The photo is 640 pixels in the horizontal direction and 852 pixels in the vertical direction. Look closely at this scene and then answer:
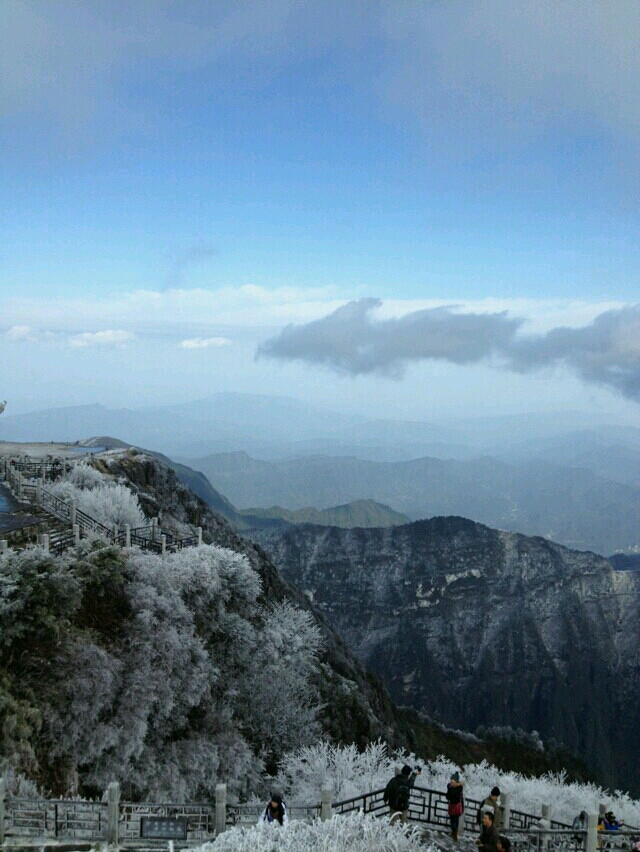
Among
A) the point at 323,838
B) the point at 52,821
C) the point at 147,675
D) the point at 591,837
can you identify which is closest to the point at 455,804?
the point at 591,837

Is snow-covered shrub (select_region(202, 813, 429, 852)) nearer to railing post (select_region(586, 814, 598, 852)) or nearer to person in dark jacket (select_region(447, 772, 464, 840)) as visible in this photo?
person in dark jacket (select_region(447, 772, 464, 840))

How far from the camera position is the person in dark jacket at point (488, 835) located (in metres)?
13.8

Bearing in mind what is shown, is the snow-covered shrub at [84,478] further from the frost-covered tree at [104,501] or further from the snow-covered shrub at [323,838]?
the snow-covered shrub at [323,838]

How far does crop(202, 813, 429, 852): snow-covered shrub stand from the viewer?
508 inches

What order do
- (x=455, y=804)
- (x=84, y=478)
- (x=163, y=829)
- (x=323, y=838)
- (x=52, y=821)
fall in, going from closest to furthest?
1. (x=323, y=838)
2. (x=52, y=821)
3. (x=163, y=829)
4. (x=455, y=804)
5. (x=84, y=478)

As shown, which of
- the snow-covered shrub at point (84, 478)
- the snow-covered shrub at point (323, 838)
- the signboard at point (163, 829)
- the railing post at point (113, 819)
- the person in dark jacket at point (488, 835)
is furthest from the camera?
the snow-covered shrub at point (84, 478)

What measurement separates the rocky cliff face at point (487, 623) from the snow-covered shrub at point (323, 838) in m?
112

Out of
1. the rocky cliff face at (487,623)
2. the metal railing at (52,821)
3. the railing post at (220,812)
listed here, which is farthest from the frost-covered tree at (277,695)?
the rocky cliff face at (487,623)

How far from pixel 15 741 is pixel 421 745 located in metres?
54.3

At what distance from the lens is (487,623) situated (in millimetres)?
133625

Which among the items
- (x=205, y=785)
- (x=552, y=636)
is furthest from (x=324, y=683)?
(x=552, y=636)

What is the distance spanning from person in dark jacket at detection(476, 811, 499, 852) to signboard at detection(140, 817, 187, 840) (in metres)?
6.74

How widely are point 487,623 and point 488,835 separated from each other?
5039 inches

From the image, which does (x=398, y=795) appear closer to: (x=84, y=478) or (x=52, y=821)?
(x=52, y=821)
